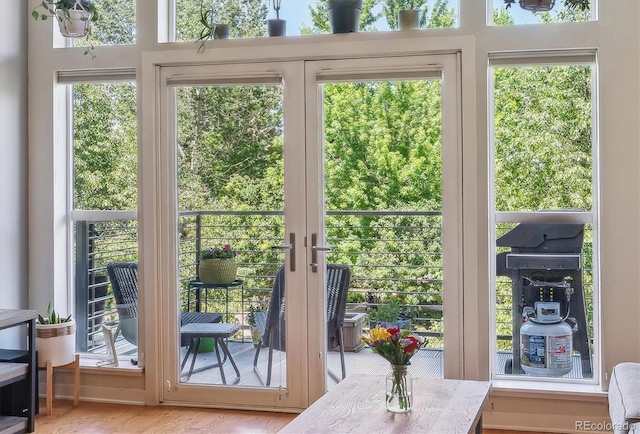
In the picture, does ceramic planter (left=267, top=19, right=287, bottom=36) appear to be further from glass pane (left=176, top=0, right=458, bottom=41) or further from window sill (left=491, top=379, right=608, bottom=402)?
window sill (left=491, top=379, right=608, bottom=402)

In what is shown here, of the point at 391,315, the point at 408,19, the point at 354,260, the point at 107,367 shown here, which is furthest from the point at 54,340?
the point at 408,19

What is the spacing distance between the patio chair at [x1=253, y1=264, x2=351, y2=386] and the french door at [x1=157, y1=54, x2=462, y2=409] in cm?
2

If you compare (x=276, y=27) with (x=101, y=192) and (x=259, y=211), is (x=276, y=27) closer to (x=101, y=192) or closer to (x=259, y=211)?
(x=259, y=211)

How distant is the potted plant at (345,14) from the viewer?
12.5ft

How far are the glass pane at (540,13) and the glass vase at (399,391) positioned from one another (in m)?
2.07

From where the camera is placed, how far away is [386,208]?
3.86 m

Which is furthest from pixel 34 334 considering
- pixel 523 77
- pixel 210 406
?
pixel 523 77

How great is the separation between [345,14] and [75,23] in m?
1.49

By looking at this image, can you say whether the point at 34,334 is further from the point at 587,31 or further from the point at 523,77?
the point at 587,31

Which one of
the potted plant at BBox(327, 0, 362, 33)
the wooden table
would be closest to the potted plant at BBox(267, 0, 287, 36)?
the potted plant at BBox(327, 0, 362, 33)

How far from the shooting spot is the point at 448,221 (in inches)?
147

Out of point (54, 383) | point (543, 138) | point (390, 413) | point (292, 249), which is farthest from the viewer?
point (54, 383)

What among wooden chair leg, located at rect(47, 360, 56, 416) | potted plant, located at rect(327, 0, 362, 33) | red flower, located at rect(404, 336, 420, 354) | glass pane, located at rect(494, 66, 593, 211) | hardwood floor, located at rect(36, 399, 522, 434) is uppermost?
potted plant, located at rect(327, 0, 362, 33)

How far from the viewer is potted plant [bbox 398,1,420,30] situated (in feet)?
12.3
